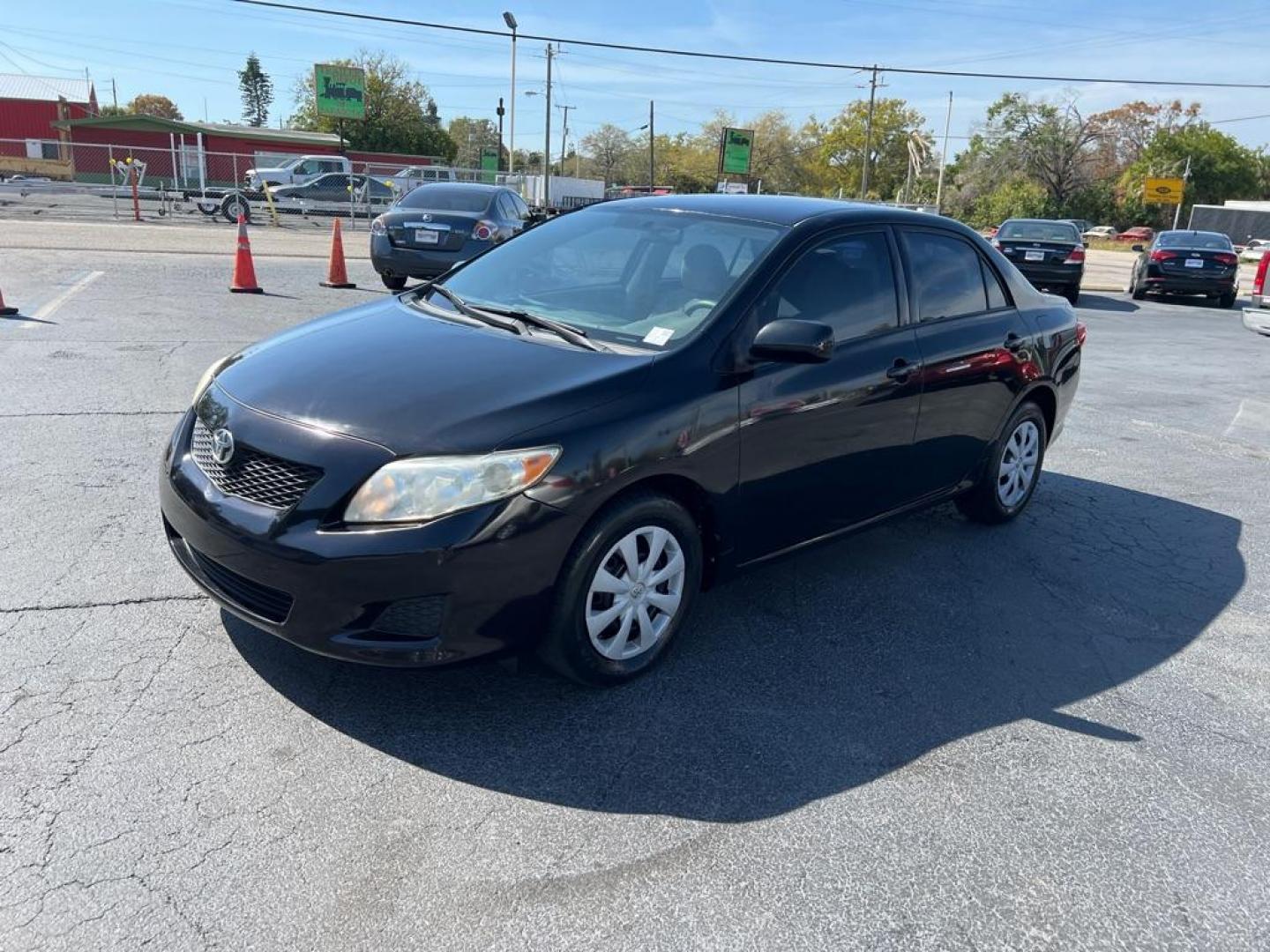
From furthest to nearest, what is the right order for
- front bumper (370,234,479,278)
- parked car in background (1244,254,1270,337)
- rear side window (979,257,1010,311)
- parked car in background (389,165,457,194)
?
parked car in background (389,165,457,194), parked car in background (1244,254,1270,337), front bumper (370,234,479,278), rear side window (979,257,1010,311)

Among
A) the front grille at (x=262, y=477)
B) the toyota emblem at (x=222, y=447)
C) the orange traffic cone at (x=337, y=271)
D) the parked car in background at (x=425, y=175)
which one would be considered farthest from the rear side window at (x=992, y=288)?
the parked car in background at (x=425, y=175)

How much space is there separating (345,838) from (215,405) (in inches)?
63.9

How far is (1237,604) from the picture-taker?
466 centimetres

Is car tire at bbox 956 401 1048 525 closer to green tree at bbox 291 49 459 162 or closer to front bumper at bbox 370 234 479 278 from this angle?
front bumper at bbox 370 234 479 278

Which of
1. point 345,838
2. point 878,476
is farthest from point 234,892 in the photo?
point 878,476

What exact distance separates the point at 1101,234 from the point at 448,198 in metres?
60.0

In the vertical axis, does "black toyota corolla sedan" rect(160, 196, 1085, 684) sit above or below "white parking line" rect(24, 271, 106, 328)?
above

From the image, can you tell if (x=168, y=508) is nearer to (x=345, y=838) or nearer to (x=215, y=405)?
(x=215, y=405)

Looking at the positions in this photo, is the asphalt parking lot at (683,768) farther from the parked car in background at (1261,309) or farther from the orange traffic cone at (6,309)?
the parked car in background at (1261,309)

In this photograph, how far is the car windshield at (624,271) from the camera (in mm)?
3816

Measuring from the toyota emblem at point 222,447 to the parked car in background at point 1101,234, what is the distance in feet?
205

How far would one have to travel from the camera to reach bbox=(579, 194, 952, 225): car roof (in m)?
4.25

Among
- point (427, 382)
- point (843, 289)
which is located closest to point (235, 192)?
point (843, 289)

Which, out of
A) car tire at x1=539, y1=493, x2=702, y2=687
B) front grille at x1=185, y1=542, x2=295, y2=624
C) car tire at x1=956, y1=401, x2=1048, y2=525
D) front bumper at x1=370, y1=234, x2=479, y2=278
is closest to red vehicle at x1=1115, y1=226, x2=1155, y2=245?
front bumper at x1=370, y1=234, x2=479, y2=278
